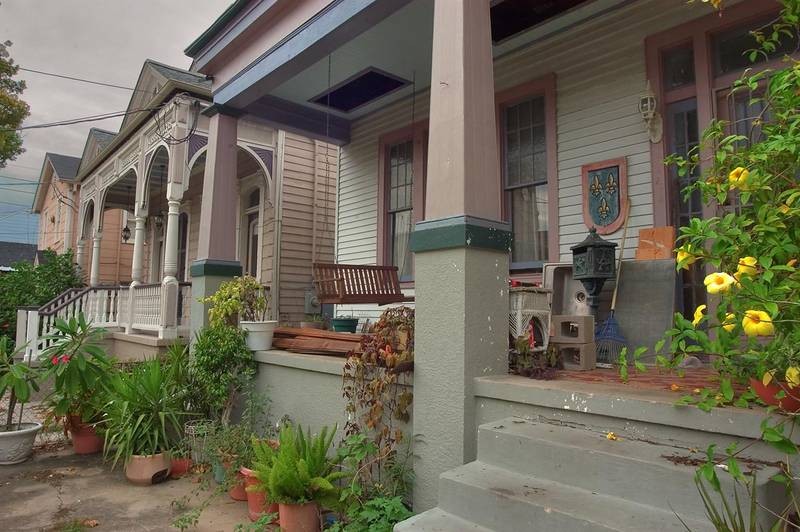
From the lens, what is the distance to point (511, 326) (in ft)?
10.7

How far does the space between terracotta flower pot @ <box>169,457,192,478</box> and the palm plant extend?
148 mm

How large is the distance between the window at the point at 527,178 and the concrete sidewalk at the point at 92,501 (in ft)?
12.0

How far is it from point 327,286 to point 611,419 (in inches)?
137

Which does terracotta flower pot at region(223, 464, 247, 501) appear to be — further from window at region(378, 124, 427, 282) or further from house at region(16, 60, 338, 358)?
window at region(378, 124, 427, 282)

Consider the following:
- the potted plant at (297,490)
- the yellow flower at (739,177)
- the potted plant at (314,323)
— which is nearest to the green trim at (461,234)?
the yellow flower at (739,177)

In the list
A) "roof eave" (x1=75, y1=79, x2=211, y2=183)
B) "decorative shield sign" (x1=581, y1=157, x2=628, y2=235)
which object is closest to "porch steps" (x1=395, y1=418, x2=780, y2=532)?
"decorative shield sign" (x1=581, y1=157, x2=628, y2=235)

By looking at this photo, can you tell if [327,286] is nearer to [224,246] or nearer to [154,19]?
[224,246]

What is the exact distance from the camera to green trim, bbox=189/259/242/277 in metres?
5.68

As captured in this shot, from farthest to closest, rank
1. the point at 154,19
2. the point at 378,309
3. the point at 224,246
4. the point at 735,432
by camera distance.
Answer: the point at 154,19 < the point at 378,309 < the point at 224,246 < the point at 735,432

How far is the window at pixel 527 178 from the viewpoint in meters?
5.40

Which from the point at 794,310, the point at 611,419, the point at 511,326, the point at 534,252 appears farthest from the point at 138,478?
the point at 794,310

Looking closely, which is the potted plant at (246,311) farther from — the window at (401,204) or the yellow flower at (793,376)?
the yellow flower at (793,376)

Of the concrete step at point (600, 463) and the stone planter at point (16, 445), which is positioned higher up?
the concrete step at point (600, 463)

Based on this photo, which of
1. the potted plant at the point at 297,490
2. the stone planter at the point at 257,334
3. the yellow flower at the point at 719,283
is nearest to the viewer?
the yellow flower at the point at 719,283
